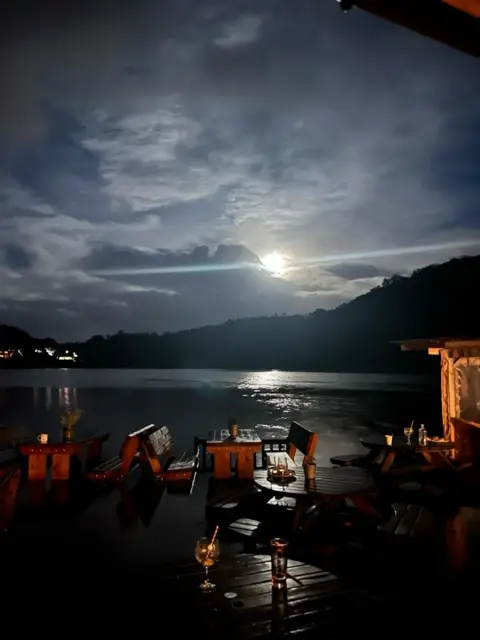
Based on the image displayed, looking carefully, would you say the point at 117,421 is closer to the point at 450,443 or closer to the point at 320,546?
the point at 450,443

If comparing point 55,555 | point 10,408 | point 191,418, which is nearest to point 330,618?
point 55,555

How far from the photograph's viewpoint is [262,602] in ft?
13.8

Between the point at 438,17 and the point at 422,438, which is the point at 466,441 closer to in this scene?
the point at 422,438

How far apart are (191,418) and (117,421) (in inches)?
197

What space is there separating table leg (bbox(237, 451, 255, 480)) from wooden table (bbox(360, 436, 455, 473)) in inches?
104

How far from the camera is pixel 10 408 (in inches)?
1660

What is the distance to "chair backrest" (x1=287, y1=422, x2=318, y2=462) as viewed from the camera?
8.56 m

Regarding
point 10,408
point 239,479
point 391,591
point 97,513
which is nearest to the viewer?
point 391,591

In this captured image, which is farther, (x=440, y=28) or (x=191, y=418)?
(x=191, y=418)

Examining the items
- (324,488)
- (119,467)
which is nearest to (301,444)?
(324,488)

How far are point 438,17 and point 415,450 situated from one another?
8.89 m

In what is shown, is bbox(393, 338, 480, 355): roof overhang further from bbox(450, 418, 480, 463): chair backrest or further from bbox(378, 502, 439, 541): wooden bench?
bbox(378, 502, 439, 541): wooden bench

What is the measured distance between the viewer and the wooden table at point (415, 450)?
9539 mm

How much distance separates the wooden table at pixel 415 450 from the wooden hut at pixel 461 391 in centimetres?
44
